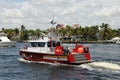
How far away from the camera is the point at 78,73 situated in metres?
37.2

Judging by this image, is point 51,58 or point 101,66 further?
point 51,58

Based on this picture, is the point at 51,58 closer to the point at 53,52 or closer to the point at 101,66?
the point at 53,52

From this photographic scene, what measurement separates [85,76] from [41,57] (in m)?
13.6

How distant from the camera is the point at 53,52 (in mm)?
45250

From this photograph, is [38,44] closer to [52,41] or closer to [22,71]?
[52,41]

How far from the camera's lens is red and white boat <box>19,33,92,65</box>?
43.1 m

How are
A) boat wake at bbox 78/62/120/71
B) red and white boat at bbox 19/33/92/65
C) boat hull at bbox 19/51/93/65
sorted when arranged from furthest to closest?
red and white boat at bbox 19/33/92/65 < boat hull at bbox 19/51/93/65 < boat wake at bbox 78/62/120/71

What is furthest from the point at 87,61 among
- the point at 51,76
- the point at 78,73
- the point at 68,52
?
the point at 51,76

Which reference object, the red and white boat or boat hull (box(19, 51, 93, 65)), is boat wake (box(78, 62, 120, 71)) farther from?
the red and white boat

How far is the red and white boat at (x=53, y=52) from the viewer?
4312 cm

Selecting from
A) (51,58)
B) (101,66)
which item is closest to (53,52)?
(51,58)

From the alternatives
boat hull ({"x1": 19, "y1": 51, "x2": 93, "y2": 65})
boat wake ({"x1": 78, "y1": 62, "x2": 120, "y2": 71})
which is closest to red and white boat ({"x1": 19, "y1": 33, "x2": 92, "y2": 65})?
boat hull ({"x1": 19, "y1": 51, "x2": 93, "y2": 65})

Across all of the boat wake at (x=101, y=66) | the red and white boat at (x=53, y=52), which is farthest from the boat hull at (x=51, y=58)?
the boat wake at (x=101, y=66)

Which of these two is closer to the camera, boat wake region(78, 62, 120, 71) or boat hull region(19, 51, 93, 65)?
boat wake region(78, 62, 120, 71)
